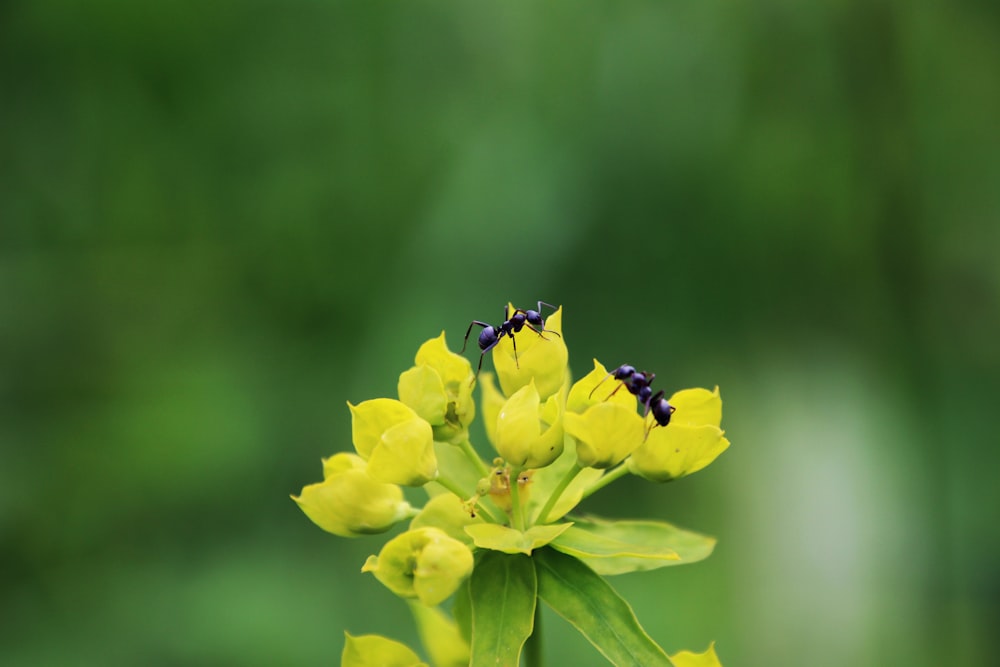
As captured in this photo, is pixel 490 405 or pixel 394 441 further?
pixel 490 405

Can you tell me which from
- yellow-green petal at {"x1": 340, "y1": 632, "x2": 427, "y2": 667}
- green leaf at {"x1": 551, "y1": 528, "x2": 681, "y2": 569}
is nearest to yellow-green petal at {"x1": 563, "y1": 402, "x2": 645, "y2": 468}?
green leaf at {"x1": 551, "y1": 528, "x2": 681, "y2": 569}

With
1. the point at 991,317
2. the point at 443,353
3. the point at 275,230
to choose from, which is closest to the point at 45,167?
the point at 275,230

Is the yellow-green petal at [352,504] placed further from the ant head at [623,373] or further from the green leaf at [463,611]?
the ant head at [623,373]

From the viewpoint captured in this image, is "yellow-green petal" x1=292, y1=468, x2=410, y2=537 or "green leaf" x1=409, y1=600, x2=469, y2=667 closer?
"yellow-green petal" x1=292, y1=468, x2=410, y2=537

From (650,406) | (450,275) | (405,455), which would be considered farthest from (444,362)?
(450,275)

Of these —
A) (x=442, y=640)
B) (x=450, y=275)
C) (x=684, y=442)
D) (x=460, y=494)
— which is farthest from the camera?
(x=450, y=275)

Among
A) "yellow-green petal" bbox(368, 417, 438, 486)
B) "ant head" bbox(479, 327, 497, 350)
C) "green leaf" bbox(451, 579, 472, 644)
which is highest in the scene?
"ant head" bbox(479, 327, 497, 350)

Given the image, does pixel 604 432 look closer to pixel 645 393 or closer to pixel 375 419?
pixel 645 393

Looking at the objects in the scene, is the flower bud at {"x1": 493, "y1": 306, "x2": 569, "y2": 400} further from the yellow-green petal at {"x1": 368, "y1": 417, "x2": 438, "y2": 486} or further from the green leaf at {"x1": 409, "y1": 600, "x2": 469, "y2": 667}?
the green leaf at {"x1": 409, "y1": 600, "x2": 469, "y2": 667}
